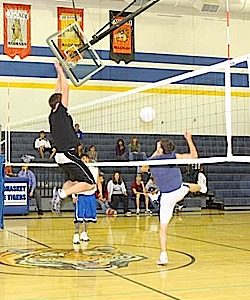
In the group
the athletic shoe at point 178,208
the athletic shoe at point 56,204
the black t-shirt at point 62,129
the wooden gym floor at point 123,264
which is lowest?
the wooden gym floor at point 123,264

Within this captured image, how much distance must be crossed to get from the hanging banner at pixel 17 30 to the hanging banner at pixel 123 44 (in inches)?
114

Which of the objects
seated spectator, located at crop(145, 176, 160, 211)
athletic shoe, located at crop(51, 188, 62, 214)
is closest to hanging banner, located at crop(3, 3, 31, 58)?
athletic shoe, located at crop(51, 188, 62, 214)

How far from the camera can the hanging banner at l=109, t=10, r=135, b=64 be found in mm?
21203

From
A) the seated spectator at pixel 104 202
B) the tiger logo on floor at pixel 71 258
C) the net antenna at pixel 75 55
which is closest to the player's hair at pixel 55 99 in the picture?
the tiger logo on floor at pixel 71 258

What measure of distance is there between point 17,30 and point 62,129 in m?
13.2

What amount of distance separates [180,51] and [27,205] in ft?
30.5

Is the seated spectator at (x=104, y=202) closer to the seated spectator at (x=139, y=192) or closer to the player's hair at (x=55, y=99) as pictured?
the seated spectator at (x=139, y=192)

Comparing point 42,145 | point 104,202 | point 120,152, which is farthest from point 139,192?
point 42,145

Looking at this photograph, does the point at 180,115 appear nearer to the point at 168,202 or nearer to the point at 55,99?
the point at 55,99

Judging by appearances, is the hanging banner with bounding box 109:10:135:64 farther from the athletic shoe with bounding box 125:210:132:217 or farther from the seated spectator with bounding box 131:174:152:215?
the athletic shoe with bounding box 125:210:132:217

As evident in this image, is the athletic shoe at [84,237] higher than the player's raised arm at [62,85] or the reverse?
the reverse

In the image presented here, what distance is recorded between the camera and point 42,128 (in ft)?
66.7

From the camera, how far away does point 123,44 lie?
21531 millimetres

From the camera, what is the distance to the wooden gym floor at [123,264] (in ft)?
18.6
